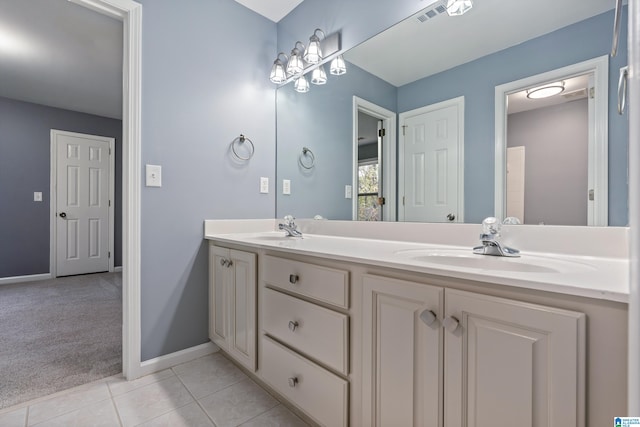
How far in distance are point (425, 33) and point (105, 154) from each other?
15.6ft

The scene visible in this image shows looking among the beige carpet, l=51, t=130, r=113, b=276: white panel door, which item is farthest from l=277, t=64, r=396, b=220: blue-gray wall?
l=51, t=130, r=113, b=276: white panel door

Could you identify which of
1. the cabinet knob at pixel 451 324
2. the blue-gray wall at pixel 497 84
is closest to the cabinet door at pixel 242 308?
the cabinet knob at pixel 451 324

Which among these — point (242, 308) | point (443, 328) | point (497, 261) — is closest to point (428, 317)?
point (443, 328)

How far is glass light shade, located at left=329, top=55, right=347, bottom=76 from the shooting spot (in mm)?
1859

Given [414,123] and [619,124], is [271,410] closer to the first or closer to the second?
[414,123]

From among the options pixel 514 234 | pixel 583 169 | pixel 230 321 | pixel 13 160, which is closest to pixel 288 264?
pixel 230 321

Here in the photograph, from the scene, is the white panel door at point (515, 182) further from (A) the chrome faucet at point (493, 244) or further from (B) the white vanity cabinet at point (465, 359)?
(B) the white vanity cabinet at point (465, 359)

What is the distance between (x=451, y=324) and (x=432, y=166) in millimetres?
880

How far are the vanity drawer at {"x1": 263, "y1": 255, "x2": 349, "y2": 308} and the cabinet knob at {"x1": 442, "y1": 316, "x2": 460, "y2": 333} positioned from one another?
13.7 inches

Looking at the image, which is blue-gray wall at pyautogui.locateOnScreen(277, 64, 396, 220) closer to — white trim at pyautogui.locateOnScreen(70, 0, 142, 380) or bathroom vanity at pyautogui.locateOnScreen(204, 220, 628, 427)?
bathroom vanity at pyautogui.locateOnScreen(204, 220, 628, 427)

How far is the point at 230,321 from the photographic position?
1.68m

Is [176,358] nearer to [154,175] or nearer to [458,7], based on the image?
[154,175]

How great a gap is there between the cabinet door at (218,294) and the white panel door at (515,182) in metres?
1.38

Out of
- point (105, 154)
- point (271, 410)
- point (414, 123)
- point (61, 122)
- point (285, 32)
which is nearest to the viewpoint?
point (271, 410)
